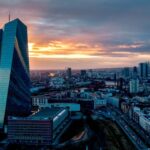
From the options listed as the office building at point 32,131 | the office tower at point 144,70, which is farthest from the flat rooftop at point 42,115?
the office tower at point 144,70

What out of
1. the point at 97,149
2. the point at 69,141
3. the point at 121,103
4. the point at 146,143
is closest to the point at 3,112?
the point at 69,141

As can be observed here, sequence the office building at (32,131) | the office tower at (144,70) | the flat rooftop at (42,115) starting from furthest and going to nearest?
the office tower at (144,70)
the flat rooftop at (42,115)
the office building at (32,131)

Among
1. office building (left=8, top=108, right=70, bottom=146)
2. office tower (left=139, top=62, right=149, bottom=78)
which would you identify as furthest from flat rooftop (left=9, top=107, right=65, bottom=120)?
office tower (left=139, top=62, right=149, bottom=78)

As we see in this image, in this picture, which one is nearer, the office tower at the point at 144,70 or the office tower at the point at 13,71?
the office tower at the point at 13,71

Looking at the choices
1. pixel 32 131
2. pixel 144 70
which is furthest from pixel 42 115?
pixel 144 70

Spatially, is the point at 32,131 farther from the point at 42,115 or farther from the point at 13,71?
the point at 13,71

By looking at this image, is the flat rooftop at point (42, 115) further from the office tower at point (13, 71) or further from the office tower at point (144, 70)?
the office tower at point (144, 70)

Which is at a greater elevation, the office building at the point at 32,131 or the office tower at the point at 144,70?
the office tower at the point at 144,70

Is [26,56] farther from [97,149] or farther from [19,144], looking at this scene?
[97,149]
